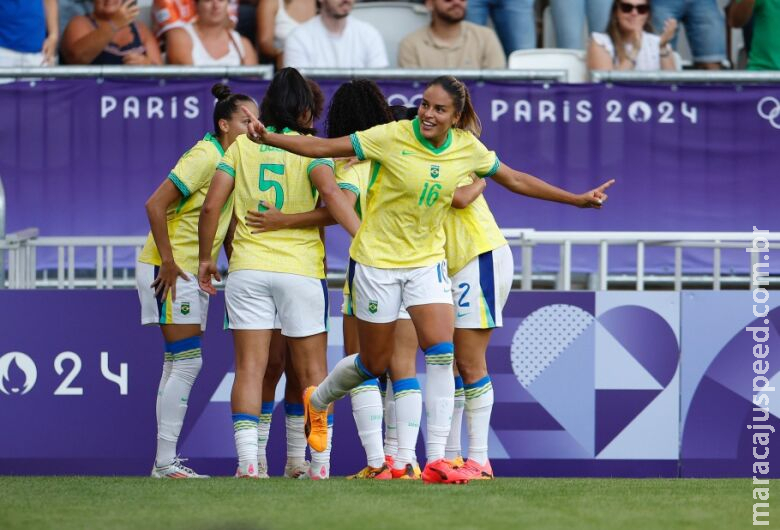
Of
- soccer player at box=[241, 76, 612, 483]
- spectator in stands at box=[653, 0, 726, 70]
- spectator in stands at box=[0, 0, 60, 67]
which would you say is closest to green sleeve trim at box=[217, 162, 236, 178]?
soccer player at box=[241, 76, 612, 483]

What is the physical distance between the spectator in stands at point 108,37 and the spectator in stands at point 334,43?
1.15 meters

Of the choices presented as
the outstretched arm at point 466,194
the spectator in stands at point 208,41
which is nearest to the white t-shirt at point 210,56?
the spectator in stands at point 208,41

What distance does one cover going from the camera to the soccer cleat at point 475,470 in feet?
24.2

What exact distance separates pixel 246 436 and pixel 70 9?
5.95 metres

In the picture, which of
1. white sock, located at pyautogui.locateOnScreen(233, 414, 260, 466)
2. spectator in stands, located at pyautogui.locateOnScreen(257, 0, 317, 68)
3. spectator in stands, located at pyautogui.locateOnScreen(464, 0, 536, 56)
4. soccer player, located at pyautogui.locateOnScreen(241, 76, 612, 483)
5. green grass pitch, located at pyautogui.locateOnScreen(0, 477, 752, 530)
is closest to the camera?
green grass pitch, located at pyautogui.locateOnScreen(0, 477, 752, 530)

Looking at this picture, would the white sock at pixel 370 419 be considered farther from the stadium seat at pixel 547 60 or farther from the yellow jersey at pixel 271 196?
the stadium seat at pixel 547 60

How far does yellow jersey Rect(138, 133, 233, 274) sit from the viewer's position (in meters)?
8.19

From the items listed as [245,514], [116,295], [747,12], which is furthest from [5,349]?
[747,12]

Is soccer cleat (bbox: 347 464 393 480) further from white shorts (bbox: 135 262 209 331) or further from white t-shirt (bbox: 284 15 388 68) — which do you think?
white t-shirt (bbox: 284 15 388 68)

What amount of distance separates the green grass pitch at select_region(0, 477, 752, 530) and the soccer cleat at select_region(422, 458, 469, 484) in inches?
2.7

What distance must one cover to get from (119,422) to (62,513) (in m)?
3.05

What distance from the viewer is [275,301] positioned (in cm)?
780

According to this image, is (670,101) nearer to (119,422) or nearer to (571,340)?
(571,340)

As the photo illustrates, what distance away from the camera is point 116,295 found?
932 centimetres
